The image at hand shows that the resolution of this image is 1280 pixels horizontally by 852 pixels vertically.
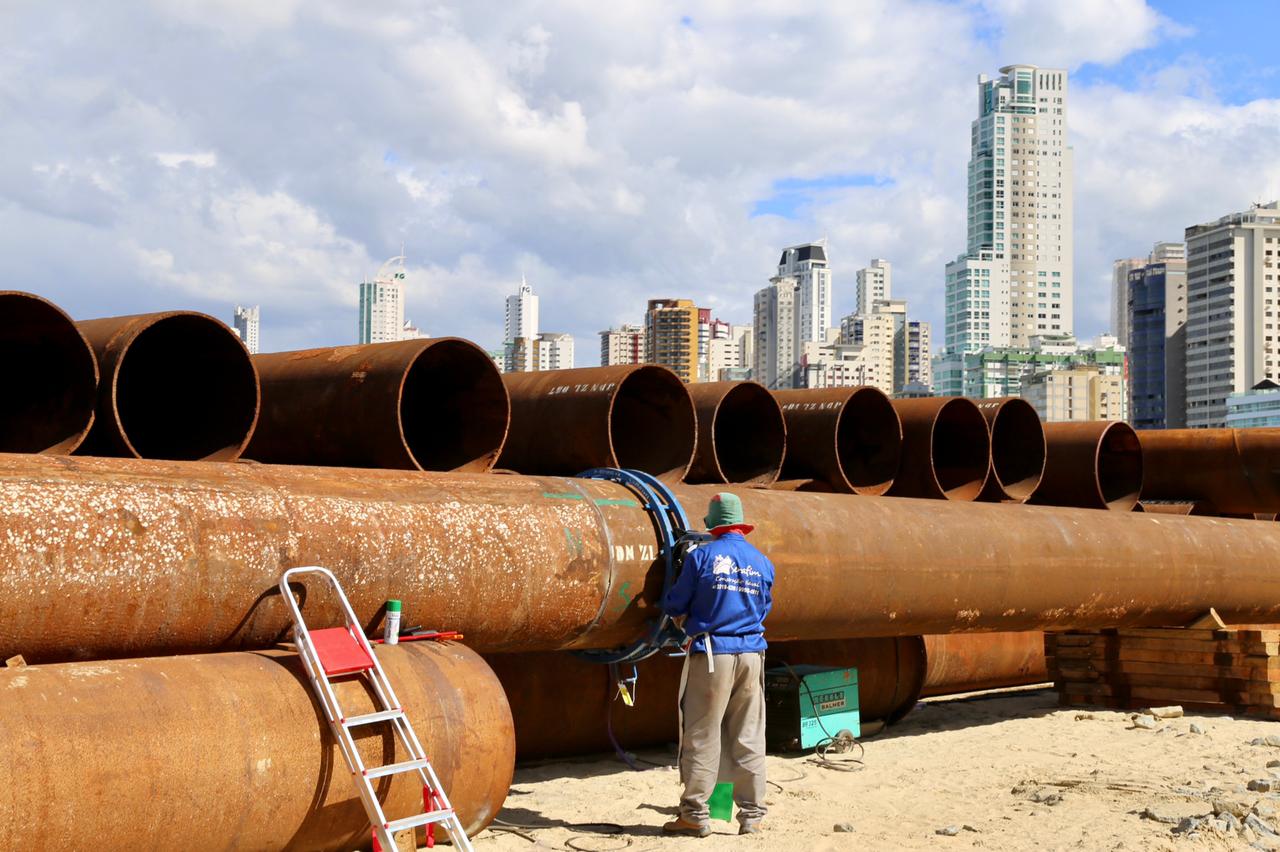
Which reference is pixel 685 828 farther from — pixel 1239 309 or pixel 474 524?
pixel 1239 309

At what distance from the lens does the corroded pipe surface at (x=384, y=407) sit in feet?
25.6

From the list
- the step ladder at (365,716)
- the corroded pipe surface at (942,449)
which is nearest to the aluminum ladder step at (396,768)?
the step ladder at (365,716)

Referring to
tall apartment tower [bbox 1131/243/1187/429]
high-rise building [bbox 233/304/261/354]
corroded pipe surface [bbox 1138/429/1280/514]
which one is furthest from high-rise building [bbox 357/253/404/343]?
corroded pipe surface [bbox 1138/429/1280/514]

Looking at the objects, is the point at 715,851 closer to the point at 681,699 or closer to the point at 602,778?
the point at 681,699

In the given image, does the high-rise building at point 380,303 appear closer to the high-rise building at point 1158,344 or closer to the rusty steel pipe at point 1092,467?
the high-rise building at point 1158,344

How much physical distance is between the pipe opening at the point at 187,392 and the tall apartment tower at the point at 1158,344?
477 feet

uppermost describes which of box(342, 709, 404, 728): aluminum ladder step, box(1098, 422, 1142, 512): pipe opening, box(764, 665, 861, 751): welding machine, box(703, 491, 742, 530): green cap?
box(1098, 422, 1142, 512): pipe opening

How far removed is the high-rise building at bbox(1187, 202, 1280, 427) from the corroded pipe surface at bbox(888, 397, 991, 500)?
13213 cm

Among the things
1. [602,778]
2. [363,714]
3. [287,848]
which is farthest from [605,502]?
[287,848]

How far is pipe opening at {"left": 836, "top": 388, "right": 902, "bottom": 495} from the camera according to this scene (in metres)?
11.2

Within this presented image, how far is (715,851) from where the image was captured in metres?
6.09

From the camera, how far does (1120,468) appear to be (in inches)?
555

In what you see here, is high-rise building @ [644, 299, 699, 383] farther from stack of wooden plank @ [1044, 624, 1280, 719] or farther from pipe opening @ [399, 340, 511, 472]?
pipe opening @ [399, 340, 511, 472]

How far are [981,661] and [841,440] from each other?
226 centimetres
